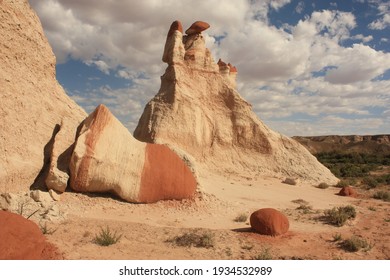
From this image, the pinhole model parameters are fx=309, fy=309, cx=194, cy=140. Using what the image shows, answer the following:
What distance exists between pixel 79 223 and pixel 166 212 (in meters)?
Answer: 2.49

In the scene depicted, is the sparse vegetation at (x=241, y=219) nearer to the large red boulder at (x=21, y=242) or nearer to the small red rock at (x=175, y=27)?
the large red boulder at (x=21, y=242)

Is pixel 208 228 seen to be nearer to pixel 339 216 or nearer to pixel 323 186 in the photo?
pixel 339 216

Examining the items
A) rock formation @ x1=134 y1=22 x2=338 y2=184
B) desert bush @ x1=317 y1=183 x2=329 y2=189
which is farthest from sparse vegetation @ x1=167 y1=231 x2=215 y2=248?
desert bush @ x1=317 y1=183 x2=329 y2=189

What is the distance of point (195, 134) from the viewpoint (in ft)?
53.2

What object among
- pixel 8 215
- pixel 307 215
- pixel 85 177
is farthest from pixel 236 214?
pixel 8 215

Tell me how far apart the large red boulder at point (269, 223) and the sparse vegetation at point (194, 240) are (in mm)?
1292

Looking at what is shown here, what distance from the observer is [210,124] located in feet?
56.6

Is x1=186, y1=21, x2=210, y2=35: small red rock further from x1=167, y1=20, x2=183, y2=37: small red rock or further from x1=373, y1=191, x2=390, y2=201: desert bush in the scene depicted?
x1=373, y1=191, x2=390, y2=201: desert bush

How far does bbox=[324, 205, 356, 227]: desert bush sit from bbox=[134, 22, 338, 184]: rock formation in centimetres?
714

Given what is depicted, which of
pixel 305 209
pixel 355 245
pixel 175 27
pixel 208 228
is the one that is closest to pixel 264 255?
pixel 355 245

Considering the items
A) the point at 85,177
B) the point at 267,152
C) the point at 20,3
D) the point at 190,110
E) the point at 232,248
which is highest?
the point at 20,3

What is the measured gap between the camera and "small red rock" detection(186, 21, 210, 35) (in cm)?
1819

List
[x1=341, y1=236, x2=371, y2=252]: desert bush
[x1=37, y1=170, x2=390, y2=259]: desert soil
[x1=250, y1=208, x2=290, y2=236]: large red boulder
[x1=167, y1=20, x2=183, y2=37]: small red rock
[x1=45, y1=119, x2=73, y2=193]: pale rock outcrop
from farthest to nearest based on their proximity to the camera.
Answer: [x1=167, y1=20, x2=183, y2=37]: small red rock
[x1=45, y1=119, x2=73, y2=193]: pale rock outcrop
[x1=250, y1=208, x2=290, y2=236]: large red boulder
[x1=341, y1=236, x2=371, y2=252]: desert bush
[x1=37, y1=170, x2=390, y2=259]: desert soil

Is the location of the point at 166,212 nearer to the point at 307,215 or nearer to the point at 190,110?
the point at 307,215
